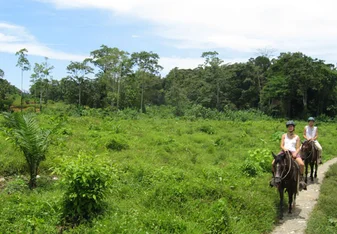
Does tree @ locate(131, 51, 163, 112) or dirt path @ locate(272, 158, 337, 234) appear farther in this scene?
tree @ locate(131, 51, 163, 112)

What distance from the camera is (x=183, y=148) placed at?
52.4 feet

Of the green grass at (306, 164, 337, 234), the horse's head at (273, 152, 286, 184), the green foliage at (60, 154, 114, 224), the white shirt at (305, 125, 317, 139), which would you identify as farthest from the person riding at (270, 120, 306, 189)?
the green foliage at (60, 154, 114, 224)

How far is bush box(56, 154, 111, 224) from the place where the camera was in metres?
6.78

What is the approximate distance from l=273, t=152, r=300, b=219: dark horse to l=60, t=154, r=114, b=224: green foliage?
3978 mm

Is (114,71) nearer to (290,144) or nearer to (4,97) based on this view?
(4,97)

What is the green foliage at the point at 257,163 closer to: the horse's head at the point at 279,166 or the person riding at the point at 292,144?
the person riding at the point at 292,144

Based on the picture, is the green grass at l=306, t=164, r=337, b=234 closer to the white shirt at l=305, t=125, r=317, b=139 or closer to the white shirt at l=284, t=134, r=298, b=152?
the white shirt at l=284, t=134, r=298, b=152

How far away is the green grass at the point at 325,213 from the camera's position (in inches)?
281

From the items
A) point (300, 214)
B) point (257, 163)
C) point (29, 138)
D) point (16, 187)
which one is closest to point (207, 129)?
point (257, 163)

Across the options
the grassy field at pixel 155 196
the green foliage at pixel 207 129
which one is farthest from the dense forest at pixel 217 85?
the grassy field at pixel 155 196

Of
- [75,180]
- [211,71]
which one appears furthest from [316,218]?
[211,71]

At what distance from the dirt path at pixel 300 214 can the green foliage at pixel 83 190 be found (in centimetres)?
399

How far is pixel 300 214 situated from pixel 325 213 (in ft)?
1.94

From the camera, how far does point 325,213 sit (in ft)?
26.9
